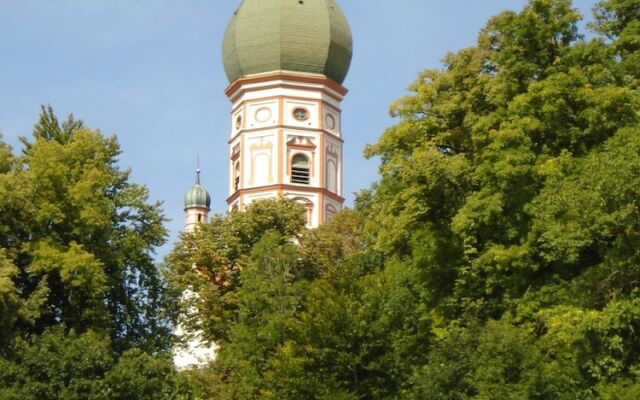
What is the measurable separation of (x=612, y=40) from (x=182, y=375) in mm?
14878

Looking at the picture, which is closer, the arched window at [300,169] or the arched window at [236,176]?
the arched window at [300,169]

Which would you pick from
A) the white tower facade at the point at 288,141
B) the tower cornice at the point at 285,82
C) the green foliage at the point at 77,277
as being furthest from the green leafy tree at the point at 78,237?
the tower cornice at the point at 285,82

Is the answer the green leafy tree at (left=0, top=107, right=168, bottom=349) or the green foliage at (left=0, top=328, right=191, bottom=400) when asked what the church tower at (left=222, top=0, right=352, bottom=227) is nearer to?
the green leafy tree at (left=0, top=107, right=168, bottom=349)

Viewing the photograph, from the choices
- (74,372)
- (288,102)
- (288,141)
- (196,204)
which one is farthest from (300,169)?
(196,204)

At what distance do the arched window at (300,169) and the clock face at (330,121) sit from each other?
231 cm

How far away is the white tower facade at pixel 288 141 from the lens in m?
71.0

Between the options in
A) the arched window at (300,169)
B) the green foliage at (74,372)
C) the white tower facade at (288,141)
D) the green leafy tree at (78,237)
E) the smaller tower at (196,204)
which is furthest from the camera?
the smaller tower at (196,204)

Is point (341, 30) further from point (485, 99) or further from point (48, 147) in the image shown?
point (485, 99)

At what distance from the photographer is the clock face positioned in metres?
73.2

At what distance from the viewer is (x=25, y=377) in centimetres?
3597

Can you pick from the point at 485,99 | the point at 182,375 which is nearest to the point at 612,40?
the point at 485,99

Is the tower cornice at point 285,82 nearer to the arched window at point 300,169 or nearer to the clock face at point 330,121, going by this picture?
the clock face at point 330,121

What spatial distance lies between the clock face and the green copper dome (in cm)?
231

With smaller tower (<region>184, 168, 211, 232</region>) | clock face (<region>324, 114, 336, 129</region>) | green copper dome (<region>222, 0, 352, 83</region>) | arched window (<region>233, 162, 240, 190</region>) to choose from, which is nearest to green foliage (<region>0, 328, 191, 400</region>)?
arched window (<region>233, 162, 240, 190</region>)
